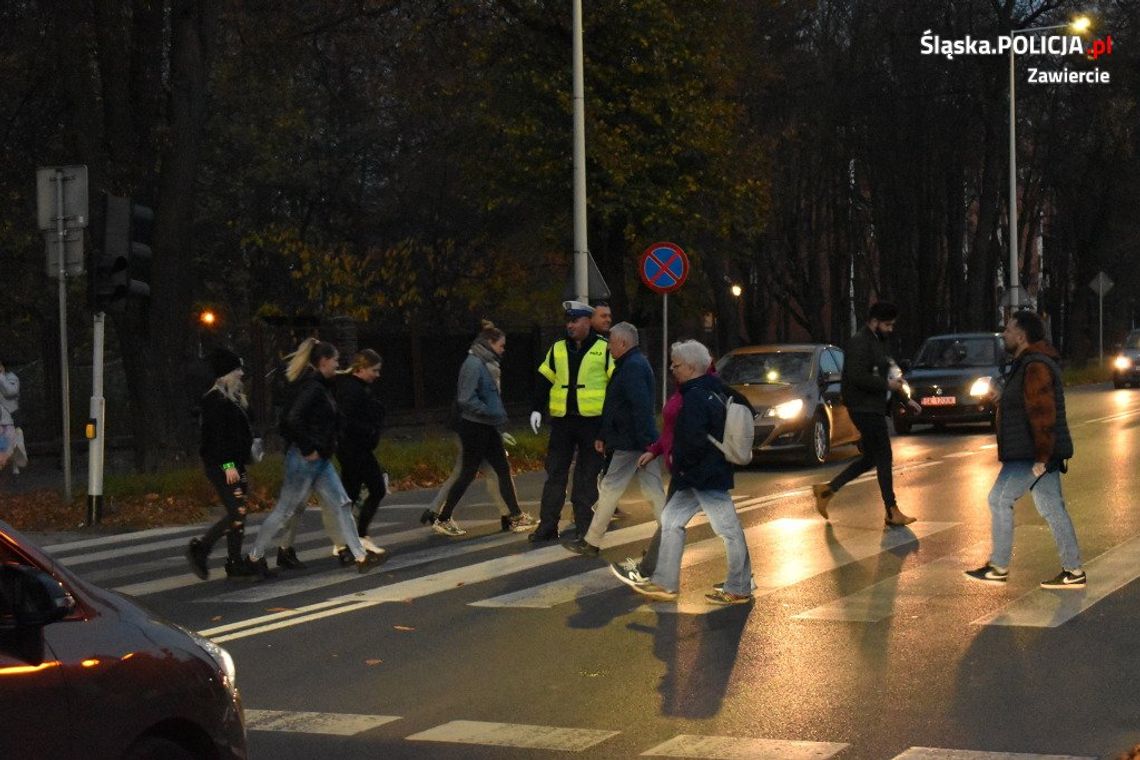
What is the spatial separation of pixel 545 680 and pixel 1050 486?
13.1 ft

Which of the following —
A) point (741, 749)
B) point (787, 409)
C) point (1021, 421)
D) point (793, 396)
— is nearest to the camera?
point (741, 749)

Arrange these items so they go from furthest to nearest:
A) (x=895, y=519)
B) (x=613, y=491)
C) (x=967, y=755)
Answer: (x=895, y=519), (x=613, y=491), (x=967, y=755)

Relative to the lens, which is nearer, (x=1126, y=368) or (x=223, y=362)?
(x=223, y=362)

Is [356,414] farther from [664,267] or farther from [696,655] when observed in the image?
[664,267]

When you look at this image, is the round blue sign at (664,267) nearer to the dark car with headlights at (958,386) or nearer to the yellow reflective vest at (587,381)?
the dark car with headlights at (958,386)

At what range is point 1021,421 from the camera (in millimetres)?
10797

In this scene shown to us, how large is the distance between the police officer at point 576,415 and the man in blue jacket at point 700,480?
3.30 metres

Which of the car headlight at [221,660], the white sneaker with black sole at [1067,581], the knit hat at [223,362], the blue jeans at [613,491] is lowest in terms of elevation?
the white sneaker with black sole at [1067,581]

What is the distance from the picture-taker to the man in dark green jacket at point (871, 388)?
14656 mm

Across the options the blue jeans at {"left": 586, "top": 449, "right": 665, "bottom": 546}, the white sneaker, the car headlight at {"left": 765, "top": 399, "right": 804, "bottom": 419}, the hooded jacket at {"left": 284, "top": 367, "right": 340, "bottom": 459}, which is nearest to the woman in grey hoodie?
the white sneaker

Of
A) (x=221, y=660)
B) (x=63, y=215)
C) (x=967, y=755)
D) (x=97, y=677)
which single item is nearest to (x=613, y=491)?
(x=967, y=755)

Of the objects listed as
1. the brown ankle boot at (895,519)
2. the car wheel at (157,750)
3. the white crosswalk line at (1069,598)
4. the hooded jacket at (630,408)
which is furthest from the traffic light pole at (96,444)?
the car wheel at (157,750)

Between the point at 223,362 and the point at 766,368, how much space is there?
38.6 ft

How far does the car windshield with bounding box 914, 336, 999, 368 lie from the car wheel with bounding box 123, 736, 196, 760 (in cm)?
2442
